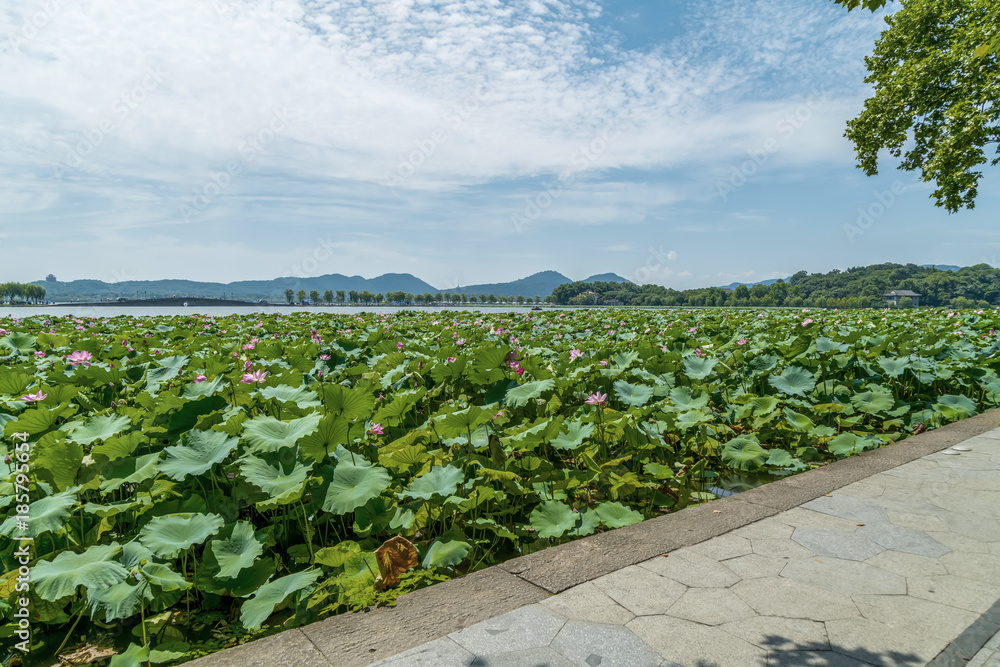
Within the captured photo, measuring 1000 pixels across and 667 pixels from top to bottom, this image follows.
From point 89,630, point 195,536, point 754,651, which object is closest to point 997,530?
point 754,651

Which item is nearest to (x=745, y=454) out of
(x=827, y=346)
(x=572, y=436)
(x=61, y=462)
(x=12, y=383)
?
(x=572, y=436)

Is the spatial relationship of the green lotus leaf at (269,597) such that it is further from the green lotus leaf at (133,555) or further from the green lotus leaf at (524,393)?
the green lotus leaf at (524,393)

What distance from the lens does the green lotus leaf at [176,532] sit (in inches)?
69.9

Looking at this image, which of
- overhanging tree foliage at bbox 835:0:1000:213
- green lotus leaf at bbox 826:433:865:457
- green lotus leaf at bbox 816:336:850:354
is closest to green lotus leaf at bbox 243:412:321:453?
green lotus leaf at bbox 826:433:865:457

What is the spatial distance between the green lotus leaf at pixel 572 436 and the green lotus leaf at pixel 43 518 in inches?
82.4

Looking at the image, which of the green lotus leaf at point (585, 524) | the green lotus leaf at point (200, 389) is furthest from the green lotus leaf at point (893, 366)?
the green lotus leaf at point (200, 389)

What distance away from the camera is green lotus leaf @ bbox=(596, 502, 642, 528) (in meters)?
2.39

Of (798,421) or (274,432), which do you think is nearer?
(274,432)

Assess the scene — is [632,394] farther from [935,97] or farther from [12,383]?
[935,97]

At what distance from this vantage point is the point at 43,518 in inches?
71.2

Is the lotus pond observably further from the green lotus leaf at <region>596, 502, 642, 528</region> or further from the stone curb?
the stone curb

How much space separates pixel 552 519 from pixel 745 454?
1.48m

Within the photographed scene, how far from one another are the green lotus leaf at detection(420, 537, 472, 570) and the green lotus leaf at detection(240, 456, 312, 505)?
56 centimetres

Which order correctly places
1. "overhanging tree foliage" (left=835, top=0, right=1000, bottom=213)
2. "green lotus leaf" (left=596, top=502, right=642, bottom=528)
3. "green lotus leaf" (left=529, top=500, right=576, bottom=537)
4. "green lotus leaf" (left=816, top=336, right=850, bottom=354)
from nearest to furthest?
"green lotus leaf" (left=529, top=500, right=576, bottom=537), "green lotus leaf" (left=596, top=502, right=642, bottom=528), "green lotus leaf" (left=816, top=336, right=850, bottom=354), "overhanging tree foliage" (left=835, top=0, right=1000, bottom=213)
